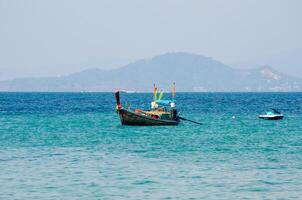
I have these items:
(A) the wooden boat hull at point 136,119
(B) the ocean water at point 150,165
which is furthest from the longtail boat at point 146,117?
(B) the ocean water at point 150,165

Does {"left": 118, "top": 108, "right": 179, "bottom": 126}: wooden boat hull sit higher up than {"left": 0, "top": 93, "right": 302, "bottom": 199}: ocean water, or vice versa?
{"left": 118, "top": 108, "right": 179, "bottom": 126}: wooden boat hull

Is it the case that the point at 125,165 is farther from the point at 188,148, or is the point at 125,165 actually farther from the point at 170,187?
the point at 188,148

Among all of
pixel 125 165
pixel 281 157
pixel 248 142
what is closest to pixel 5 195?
pixel 125 165

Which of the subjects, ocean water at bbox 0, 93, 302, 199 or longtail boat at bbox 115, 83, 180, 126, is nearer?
ocean water at bbox 0, 93, 302, 199

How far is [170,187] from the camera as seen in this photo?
35.7 meters

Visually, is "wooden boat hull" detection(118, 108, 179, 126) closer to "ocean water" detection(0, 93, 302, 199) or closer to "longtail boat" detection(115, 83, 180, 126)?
"longtail boat" detection(115, 83, 180, 126)

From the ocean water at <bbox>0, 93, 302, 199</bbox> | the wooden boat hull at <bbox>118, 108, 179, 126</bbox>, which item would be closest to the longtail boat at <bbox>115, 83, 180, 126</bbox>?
the wooden boat hull at <bbox>118, 108, 179, 126</bbox>

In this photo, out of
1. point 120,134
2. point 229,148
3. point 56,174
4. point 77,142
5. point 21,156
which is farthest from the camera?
point 120,134

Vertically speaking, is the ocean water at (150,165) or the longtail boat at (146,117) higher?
the longtail boat at (146,117)

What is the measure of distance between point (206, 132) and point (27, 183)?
136 feet

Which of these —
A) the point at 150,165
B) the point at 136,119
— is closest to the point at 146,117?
the point at 136,119

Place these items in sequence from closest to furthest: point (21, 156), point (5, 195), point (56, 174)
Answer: point (5, 195) < point (56, 174) < point (21, 156)

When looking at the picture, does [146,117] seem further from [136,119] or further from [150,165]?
[150,165]

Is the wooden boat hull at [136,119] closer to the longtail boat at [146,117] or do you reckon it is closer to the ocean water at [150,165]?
the longtail boat at [146,117]
